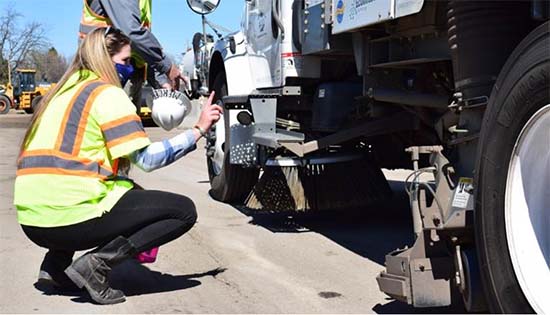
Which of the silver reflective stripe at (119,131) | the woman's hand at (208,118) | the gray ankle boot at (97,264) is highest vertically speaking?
the woman's hand at (208,118)

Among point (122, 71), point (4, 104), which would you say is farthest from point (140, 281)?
point (4, 104)

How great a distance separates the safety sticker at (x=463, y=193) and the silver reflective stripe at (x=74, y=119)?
1887 mm

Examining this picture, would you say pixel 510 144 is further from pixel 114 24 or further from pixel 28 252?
pixel 28 252

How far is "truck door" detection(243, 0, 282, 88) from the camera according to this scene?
5555mm

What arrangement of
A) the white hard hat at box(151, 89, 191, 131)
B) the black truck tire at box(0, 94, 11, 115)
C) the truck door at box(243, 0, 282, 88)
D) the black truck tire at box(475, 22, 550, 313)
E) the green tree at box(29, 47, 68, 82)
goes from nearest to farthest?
the black truck tire at box(475, 22, 550, 313) → the white hard hat at box(151, 89, 191, 131) → the truck door at box(243, 0, 282, 88) → the black truck tire at box(0, 94, 11, 115) → the green tree at box(29, 47, 68, 82)

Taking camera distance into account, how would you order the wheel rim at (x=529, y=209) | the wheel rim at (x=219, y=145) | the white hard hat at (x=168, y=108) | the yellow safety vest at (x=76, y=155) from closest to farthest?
the wheel rim at (x=529, y=209), the yellow safety vest at (x=76, y=155), the white hard hat at (x=168, y=108), the wheel rim at (x=219, y=145)

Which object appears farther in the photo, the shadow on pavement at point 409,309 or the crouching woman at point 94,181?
the crouching woman at point 94,181

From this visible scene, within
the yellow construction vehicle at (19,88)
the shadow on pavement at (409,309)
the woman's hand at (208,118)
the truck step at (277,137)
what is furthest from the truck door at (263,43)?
the yellow construction vehicle at (19,88)

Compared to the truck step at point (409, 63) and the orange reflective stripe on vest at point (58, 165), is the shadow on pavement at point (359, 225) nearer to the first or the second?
the truck step at point (409, 63)

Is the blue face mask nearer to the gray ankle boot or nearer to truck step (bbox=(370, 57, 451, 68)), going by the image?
the gray ankle boot

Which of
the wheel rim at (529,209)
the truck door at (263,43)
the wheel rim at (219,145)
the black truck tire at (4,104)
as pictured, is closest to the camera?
the wheel rim at (529,209)

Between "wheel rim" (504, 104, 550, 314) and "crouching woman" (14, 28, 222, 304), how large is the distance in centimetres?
174

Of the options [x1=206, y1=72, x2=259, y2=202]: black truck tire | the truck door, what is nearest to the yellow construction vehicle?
[x1=206, y1=72, x2=259, y2=202]: black truck tire

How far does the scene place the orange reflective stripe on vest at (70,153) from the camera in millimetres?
3670
